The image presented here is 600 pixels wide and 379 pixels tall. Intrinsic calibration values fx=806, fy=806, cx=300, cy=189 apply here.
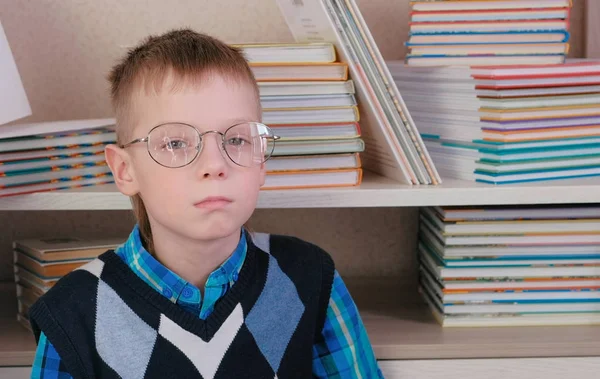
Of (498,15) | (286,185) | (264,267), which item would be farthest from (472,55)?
(264,267)

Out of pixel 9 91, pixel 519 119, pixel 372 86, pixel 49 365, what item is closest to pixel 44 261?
pixel 9 91

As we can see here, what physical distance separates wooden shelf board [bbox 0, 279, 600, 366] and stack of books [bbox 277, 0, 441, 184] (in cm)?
27

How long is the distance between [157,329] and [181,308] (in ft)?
0.14

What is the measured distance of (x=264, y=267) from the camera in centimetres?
118

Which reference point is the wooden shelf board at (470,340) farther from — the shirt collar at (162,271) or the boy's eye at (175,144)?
the boy's eye at (175,144)

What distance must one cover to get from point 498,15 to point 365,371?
2.15ft

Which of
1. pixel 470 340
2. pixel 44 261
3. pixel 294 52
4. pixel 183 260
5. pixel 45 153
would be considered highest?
pixel 294 52

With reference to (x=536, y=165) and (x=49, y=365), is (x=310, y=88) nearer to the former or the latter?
(x=536, y=165)

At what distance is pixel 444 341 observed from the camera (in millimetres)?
1387

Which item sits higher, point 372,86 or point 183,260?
point 372,86

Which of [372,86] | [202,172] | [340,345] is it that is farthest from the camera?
[372,86]

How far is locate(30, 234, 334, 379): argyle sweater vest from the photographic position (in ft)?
3.44

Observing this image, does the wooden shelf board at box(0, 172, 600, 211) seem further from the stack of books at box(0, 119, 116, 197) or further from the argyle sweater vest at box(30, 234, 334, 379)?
the argyle sweater vest at box(30, 234, 334, 379)

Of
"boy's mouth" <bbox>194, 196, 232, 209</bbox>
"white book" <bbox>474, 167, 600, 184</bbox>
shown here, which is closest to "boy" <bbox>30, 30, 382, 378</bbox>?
"boy's mouth" <bbox>194, 196, 232, 209</bbox>
